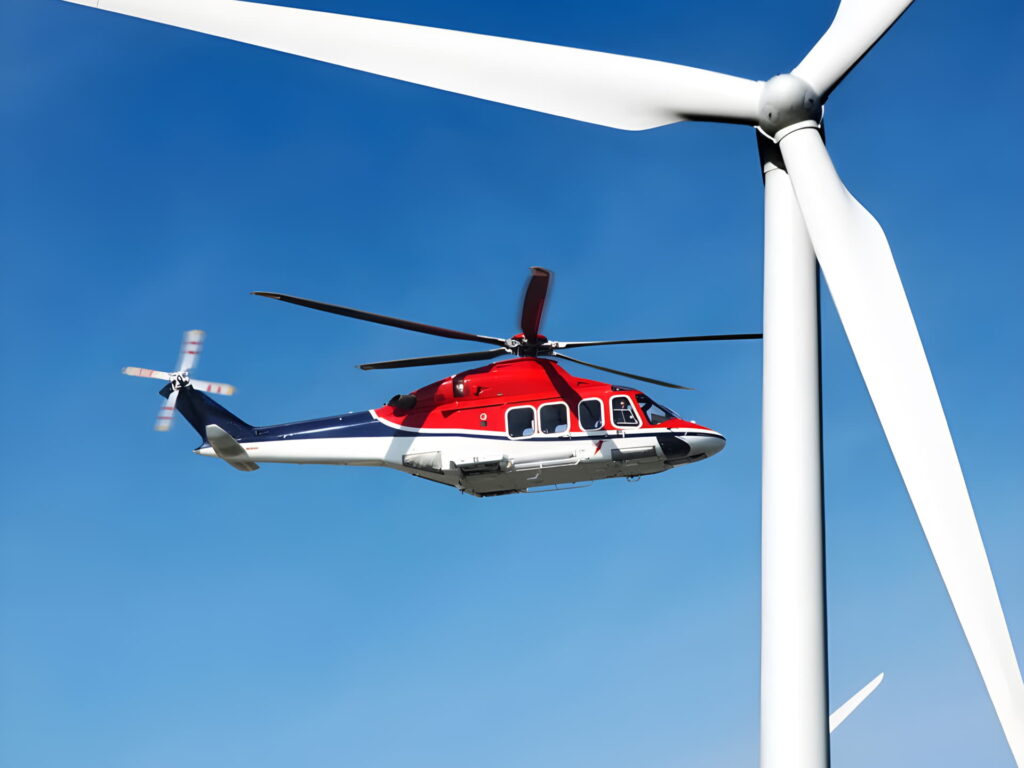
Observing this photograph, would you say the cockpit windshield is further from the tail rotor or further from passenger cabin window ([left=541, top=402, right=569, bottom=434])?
the tail rotor

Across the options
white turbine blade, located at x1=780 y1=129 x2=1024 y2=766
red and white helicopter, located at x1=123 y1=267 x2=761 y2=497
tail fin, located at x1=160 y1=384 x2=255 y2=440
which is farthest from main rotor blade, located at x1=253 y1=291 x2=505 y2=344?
white turbine blade, located at x1=780 y1=129 x2=1024 y2=766

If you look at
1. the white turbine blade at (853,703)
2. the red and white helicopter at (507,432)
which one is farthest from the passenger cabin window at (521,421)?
the white turbine blade at (853,703)

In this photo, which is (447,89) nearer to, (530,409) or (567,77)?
(567,77)

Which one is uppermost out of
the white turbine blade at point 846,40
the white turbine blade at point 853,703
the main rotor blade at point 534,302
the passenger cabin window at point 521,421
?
the main rotor blade at point 534,302

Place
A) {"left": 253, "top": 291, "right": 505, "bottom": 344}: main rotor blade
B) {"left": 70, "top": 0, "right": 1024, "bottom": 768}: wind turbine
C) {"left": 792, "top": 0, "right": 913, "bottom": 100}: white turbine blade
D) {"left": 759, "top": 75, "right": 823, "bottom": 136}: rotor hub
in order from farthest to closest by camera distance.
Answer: {"left": 253, "top": 291, "right": 505, "bottom": 344}: main rotor blade, {"left": 792, "top": 0, "right": 913, "bottom": 100}: white turbine blade, {"left": 759, "top": 75, "right": 823, "bottom": 136}: rotor hub, {"left": 70, "top": 0, "right": 1024, "bottom": 768}: wind turbine

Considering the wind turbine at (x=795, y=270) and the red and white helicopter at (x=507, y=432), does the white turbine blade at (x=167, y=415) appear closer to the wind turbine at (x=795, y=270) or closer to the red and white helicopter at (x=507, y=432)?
the red and white helicopter at (x=507, y=432)

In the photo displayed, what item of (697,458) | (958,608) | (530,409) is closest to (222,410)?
(530,409)
